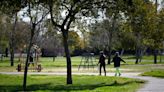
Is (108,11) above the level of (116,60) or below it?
above

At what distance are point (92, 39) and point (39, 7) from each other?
315 feet

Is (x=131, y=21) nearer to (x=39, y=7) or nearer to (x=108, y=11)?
(x=108, y=11)

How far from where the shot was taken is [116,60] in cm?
3653

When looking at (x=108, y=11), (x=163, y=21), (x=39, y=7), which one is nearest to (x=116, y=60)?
(x=108, y=11)

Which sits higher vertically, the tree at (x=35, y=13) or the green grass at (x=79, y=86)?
the tree at (x=35, y=13)

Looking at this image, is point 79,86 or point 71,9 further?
point 71,9

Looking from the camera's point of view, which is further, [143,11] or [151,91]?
[143,11]

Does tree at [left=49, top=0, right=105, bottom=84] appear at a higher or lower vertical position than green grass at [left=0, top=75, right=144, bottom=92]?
higher

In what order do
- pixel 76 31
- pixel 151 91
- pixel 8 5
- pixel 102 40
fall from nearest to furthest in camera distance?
pixel 151 91, pixel 8 5, pixel 76 31, pixel 102 40

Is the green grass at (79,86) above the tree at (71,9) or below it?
below

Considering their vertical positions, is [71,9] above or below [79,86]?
above

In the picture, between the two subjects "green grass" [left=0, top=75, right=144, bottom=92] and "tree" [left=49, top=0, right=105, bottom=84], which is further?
"tree" [left=49, top=0, right=105, bottom=84]

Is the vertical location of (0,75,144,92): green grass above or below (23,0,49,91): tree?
below

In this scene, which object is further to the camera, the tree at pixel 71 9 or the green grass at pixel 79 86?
the tree at pixel 71 9
